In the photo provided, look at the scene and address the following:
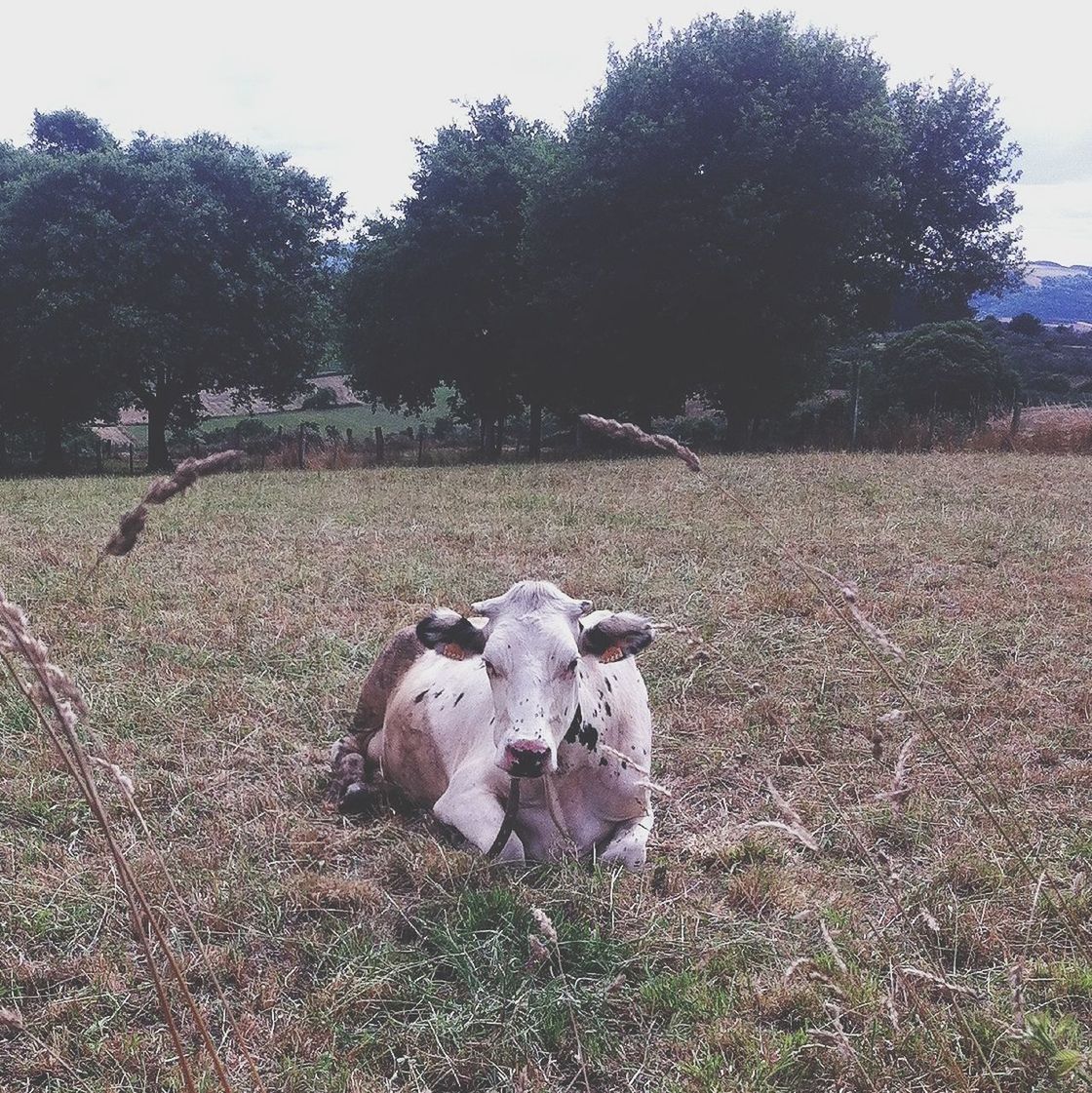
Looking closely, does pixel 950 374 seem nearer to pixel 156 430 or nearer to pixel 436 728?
pixel 156 430

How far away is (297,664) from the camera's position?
6.25 m

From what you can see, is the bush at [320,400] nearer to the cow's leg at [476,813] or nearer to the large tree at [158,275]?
the large tree at [158,275]

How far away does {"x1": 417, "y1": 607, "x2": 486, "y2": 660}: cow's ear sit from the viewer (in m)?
3.88

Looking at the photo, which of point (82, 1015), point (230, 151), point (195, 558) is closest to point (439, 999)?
point (82, 1015)

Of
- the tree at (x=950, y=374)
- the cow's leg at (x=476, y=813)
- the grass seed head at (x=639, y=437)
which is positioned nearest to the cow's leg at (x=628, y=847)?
the cow's leg at (x=476, y=813)

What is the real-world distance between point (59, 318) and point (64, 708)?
2599 centimetres

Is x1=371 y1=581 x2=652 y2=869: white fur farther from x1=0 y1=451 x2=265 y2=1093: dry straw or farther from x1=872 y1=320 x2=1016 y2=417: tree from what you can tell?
x1=872 y1=320 x2=1016 y2=417: tree

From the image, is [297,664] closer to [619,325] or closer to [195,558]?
[195,558]

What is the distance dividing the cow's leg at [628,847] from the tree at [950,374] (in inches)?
1034

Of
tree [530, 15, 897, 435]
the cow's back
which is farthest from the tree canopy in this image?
the cow's back

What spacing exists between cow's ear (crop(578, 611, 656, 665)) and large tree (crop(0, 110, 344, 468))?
76.5 ft

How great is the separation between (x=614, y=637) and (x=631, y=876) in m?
0.89

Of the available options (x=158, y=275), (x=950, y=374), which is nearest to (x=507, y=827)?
(x=158, y=275)

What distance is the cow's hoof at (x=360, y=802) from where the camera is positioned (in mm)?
4395
